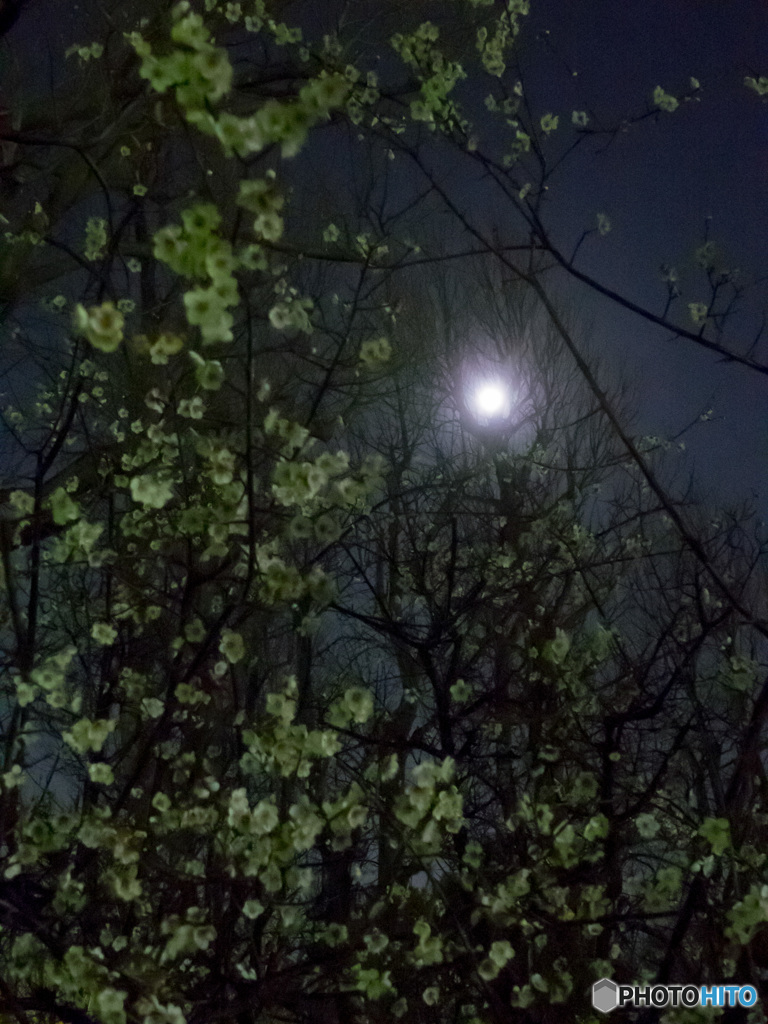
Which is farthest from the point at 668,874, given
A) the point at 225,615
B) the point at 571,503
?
the point at 571,503

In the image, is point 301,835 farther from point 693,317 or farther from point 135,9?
point 135,9

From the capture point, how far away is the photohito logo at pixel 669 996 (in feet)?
8.71

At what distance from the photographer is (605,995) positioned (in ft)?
11.9

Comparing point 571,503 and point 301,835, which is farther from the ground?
point 571,503

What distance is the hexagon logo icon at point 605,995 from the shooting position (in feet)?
11.7

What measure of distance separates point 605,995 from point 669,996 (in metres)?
0.68

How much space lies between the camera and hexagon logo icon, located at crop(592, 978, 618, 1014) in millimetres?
3570

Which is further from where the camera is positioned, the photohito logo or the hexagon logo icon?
the hexagon logo icon

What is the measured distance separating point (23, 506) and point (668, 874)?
392cm

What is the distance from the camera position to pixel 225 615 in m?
2.63

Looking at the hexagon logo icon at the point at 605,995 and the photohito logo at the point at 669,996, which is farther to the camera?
the hexagon logo icon at the point at 605,995

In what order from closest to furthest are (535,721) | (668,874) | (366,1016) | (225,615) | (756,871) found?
(225,615), (756,871), (668,874), (366,1016), (535,721)

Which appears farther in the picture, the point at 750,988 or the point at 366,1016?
the point at 366,1016

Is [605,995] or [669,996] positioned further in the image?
[605,995]
